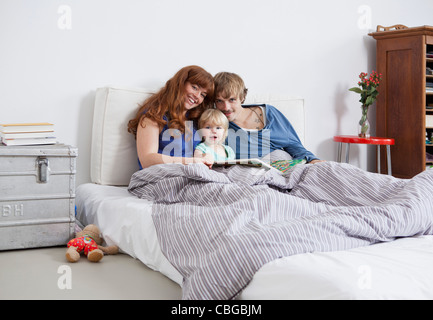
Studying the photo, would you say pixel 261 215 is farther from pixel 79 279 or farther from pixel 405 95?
pixel 405 95

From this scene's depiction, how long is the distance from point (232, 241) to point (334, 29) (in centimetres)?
260

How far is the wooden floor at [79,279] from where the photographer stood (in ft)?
4.89

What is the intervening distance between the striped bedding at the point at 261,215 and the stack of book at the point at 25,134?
0.47 m

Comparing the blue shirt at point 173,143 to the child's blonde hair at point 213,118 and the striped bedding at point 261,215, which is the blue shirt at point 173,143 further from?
the striped bedding at point 261,215

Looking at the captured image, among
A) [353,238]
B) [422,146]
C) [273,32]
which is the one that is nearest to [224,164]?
[353,238]

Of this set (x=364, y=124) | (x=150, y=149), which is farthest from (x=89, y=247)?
(x=364, y=124)

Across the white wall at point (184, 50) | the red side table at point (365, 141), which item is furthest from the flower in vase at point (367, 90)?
the red side table at point (365, 141)

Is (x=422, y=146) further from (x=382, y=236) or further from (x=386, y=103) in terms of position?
(x=382, y=236)

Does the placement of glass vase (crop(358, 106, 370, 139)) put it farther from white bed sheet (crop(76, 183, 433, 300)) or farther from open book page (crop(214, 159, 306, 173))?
white bed sheet (crop(76, 183, 433, 300))

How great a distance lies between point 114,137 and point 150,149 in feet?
0.90

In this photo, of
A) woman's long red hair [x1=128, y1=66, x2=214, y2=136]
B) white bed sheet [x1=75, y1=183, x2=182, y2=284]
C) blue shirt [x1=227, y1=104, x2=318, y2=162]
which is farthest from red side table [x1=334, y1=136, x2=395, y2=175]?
white bed sheet [x1=75, y1=183, x2=182, y2=284]

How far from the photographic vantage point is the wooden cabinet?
3.38m

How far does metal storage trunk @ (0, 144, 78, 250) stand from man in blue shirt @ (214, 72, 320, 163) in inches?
35.2
